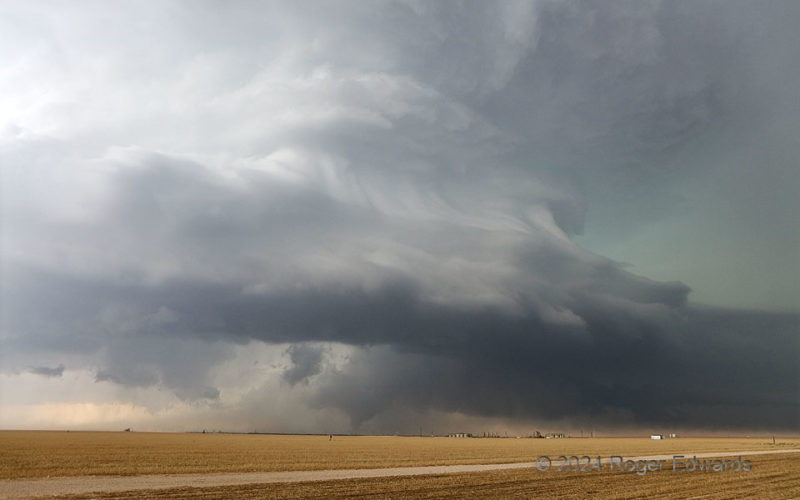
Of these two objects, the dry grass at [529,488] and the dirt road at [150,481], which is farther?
the dirt road at [150,481]

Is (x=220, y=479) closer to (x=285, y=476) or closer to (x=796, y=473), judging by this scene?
(x=285, y=476)

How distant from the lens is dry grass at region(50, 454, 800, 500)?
116ft

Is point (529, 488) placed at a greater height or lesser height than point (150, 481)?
greater

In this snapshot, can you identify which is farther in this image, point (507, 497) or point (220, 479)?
point (220, 479)

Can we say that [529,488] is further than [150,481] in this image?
No

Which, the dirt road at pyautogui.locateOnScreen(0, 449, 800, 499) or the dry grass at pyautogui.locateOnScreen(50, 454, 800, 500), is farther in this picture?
the dirt road at pyautogui.locateOnScreen(0, 449, 800, 499)

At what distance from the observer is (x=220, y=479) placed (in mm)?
46562

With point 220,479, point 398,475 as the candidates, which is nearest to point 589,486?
point 398,475

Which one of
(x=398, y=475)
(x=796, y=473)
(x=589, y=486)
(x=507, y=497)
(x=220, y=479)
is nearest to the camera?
(x=507, y=497)

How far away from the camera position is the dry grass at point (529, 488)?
35406 mm

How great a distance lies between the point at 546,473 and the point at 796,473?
79.8 feet

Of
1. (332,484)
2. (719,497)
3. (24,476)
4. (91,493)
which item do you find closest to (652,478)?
(719,497)

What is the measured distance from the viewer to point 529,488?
3903 centimetres

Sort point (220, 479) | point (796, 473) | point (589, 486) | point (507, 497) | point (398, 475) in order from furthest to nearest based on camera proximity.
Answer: point (796, 473), point (398, 475), point (220, 479), point (589, 486), point (507, 497)
